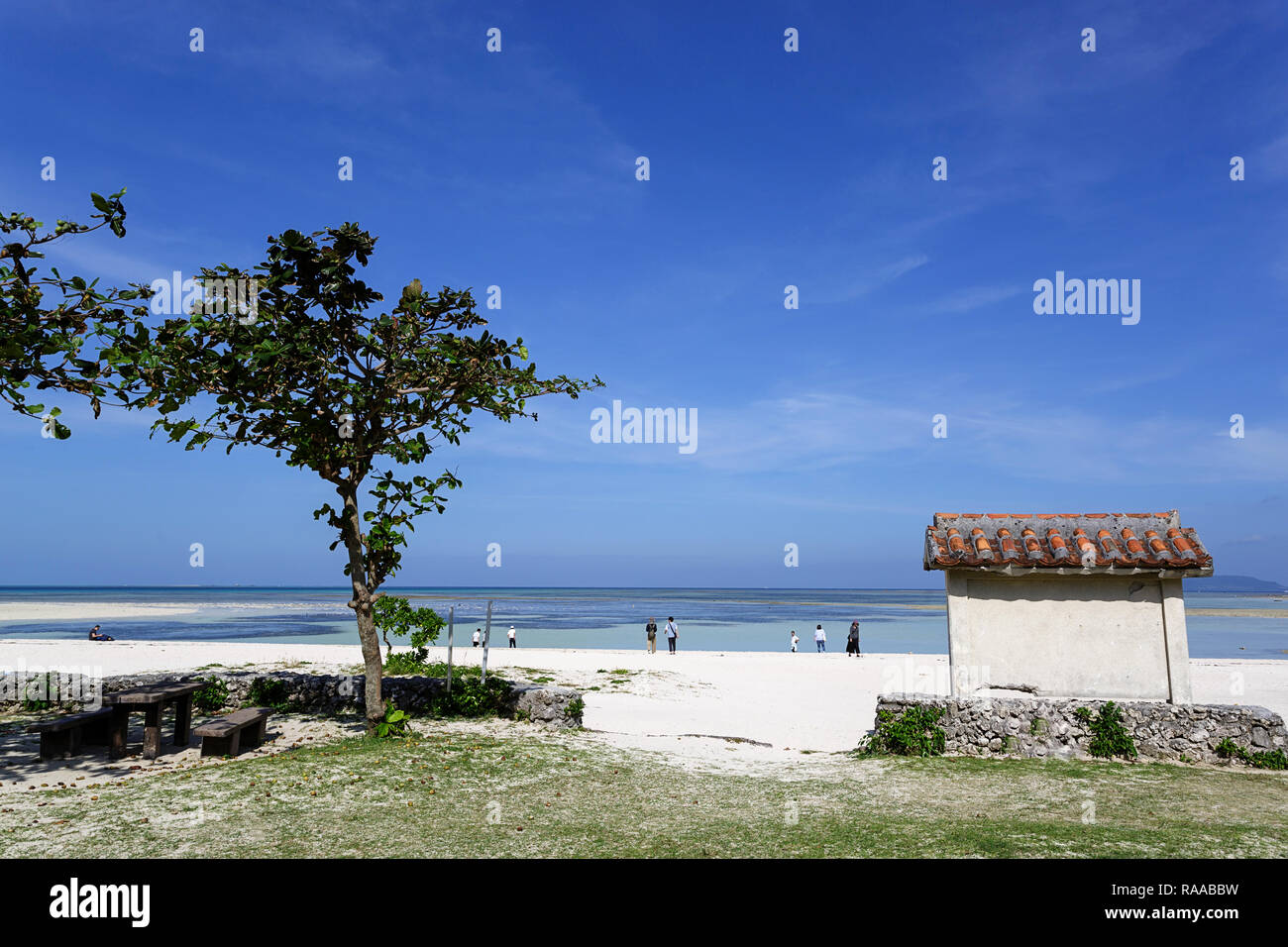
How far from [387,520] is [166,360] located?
4.06 metres

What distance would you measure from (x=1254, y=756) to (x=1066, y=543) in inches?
150

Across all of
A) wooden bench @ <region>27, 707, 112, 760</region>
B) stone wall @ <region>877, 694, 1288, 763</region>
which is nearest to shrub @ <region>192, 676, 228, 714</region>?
wooden bench @ <region>27, 707, 112, 760</region>

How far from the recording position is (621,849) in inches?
275

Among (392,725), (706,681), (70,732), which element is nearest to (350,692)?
(392,725)

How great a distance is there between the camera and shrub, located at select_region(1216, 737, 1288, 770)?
11.0m

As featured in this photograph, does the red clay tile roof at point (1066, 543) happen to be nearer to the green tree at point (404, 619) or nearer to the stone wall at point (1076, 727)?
the stone wall at point (1076, 727)

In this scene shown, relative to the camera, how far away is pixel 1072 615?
38.9 feet

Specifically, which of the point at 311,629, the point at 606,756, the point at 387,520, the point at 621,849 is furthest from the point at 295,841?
the point at 311,629

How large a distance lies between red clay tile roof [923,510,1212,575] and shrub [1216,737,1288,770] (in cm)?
252

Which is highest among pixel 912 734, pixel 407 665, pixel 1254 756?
pixel 407 665

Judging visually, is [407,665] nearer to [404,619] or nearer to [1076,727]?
[404,619]

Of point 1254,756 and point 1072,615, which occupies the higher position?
point 1072,615

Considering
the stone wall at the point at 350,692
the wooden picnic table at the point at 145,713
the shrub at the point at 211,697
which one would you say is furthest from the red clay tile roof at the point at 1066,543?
the shrub at the point at 211,697
